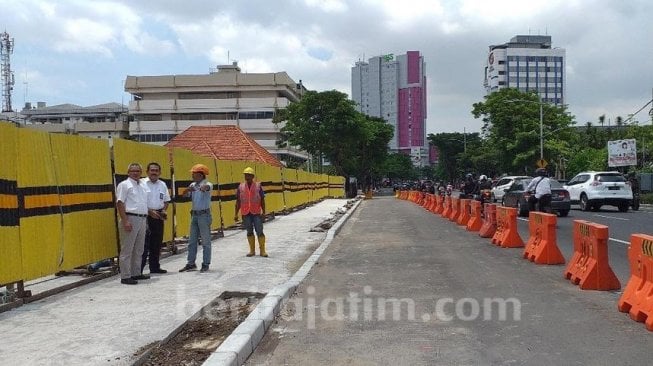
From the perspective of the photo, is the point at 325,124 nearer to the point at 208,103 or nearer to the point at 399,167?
the point at 208,103

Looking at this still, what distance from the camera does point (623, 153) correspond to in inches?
1674

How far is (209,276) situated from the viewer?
31.9ft

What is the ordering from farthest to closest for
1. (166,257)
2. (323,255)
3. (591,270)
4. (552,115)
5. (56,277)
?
(552,115) < (323,255) < (166,257) < (56,277) < (591,270)

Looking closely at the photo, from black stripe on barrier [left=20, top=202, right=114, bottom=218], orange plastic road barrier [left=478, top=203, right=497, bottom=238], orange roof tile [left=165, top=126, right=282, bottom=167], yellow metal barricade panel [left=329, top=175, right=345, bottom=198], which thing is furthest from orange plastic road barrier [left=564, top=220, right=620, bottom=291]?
yellow metal barricade panel [left=329, top=175, right=345, bottom=198]

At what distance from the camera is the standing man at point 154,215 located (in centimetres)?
970

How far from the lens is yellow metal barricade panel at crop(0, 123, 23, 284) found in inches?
277

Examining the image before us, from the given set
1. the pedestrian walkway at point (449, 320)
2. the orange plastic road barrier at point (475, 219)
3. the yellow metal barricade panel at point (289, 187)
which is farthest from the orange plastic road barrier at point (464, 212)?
the pedestrian walkway at point (449, 320)

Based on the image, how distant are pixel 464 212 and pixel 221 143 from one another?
16.8 metres

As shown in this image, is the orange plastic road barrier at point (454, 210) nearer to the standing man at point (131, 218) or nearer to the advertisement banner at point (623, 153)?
the standing man at point (131, 218)

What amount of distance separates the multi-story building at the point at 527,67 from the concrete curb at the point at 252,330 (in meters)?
136

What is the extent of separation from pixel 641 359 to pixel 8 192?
6713mm

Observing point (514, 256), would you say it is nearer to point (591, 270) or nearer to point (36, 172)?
point (591, 270)

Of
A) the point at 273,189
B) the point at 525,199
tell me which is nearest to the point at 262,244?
the point at 273,189

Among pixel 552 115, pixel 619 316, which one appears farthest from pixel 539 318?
pixel 552 115
